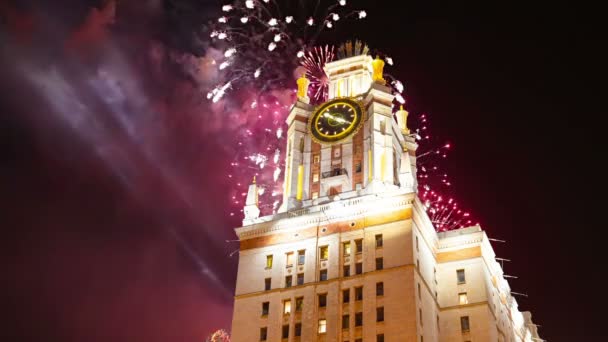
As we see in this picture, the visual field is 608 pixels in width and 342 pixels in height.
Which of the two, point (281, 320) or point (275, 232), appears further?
point (275, 232)

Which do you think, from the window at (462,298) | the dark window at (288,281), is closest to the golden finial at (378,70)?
the dark window at (288,281)

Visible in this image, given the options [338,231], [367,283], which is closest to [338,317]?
[367,283]

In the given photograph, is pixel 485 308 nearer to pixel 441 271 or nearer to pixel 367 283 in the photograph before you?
pixel 441 271

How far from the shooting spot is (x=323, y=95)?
10669cm

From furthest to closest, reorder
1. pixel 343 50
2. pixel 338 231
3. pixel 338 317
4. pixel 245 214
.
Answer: pixel 343 50, pixel 245 214, pixel 338 231, pixel 338 317

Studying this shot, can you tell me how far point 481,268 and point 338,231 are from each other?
1578cm

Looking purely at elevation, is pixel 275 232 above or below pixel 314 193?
below

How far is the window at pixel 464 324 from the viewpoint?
279 feet

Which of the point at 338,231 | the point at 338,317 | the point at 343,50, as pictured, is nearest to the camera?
the point at 338,317

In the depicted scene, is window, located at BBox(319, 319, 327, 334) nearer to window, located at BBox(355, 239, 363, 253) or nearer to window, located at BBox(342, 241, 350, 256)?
window, located at BBox(342, 241, 350, 256)

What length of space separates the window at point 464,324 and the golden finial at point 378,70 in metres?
30.6

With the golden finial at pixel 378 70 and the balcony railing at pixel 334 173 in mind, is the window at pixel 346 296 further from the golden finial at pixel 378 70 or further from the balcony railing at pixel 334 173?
the golden finial at pixel 378 70

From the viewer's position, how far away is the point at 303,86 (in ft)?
345

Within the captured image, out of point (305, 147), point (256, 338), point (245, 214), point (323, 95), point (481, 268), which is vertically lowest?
point (256, 338)
